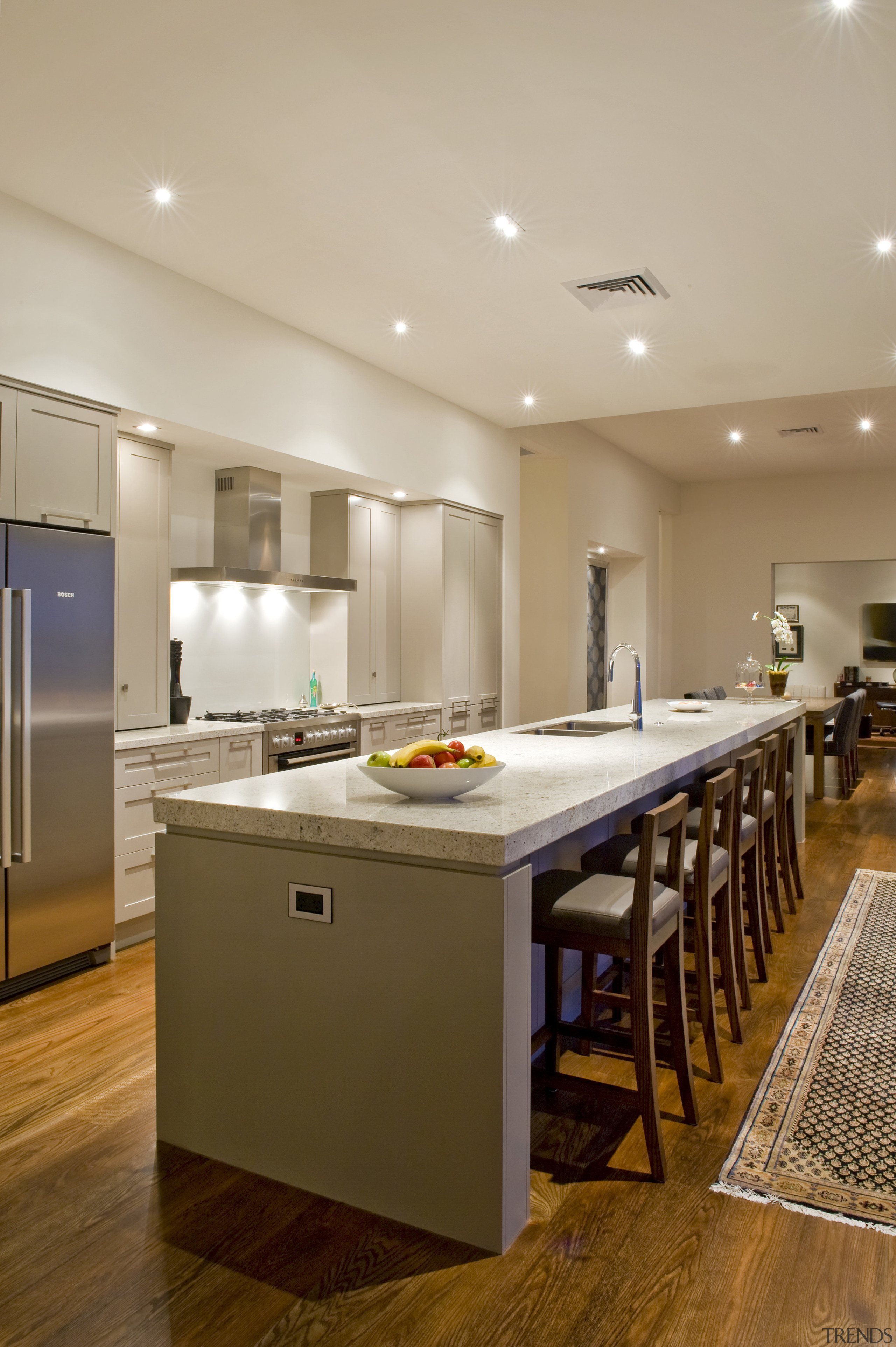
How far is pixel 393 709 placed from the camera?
586 cm

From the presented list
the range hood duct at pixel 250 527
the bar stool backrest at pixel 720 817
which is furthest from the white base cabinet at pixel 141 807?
the bar stool backrest at pixel 720 817

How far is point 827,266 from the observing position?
406 cm

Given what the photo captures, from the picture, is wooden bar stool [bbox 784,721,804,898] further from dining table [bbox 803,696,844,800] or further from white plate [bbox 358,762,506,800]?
white plate [bbox 358,762,506,800]

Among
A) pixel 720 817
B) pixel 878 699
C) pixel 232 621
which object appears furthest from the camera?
pixel 878 699

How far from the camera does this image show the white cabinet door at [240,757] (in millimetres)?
4414

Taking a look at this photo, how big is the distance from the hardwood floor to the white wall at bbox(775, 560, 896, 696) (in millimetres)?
11328

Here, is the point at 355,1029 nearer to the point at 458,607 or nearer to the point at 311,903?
the point at 311,903

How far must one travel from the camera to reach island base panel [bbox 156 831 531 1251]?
6.21ft

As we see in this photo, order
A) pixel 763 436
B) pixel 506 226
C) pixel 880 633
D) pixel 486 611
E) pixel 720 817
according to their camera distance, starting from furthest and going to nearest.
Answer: pixel 880 633, pixel 763 436, pixel 486 611, pixel 506 226, pixel 720 817

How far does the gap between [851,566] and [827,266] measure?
31.8 feet

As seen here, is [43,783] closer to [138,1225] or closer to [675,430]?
[138,1225]

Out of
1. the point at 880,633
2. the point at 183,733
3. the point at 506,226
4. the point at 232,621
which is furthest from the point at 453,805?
the point at 880,633

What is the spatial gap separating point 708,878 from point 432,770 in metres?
1.02

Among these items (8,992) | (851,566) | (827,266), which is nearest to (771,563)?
(851,566)
